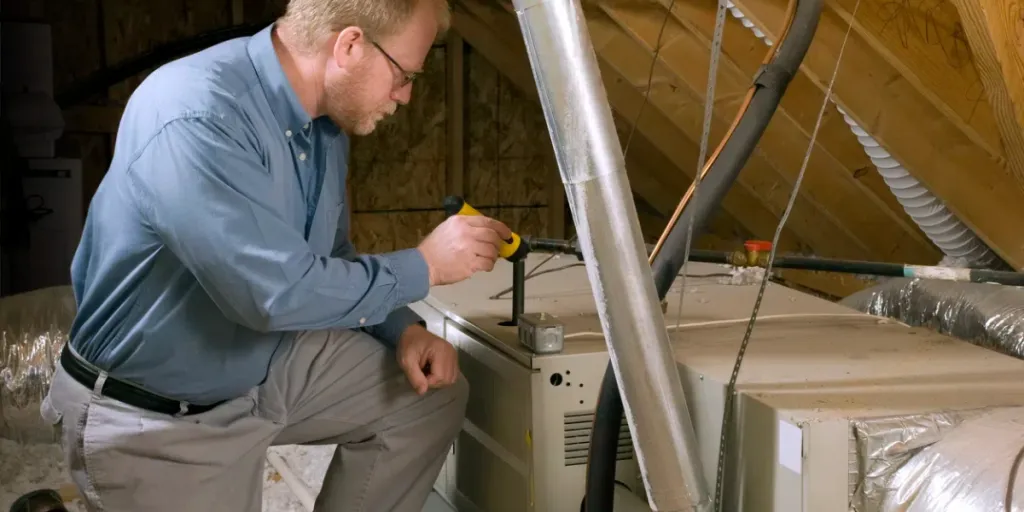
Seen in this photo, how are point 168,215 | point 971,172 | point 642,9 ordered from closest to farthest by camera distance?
point 168,215
point 971,172
point 642,9

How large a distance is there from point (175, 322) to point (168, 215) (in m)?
0.18

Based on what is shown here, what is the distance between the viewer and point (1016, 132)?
1.50m

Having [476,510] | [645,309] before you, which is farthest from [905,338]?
[476,510]

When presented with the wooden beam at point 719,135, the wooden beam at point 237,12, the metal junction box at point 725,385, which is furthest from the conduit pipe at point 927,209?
the wooden beam at point 237,12

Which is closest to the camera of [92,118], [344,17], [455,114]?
[344,17]

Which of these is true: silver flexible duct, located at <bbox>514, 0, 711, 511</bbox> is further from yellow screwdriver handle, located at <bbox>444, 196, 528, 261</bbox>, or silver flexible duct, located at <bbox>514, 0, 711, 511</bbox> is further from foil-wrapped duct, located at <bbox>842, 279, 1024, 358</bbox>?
foil-wrapped duct, located at <bbox>842, 279, 1024, 358</bbox>

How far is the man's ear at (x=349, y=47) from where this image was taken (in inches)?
49.3

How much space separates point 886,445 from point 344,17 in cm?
84

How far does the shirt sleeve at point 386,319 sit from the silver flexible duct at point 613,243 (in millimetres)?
601

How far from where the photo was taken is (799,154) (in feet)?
8.38

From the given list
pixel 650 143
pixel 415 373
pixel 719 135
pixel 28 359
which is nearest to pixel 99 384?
pixel 415 373

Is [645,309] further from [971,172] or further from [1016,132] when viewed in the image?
[971,172]

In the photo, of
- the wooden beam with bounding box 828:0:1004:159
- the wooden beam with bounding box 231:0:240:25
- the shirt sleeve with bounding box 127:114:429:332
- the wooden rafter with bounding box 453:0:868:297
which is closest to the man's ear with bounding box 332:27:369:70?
the shirt sleeve with bounding box 127:114:429:332

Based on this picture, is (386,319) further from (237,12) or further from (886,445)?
(237,12)
